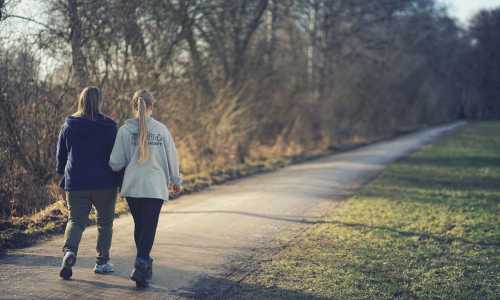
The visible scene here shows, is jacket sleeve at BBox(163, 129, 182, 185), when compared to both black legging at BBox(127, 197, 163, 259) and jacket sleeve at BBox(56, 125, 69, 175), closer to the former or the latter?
black legging at BBox(127, 197, 163, 259)

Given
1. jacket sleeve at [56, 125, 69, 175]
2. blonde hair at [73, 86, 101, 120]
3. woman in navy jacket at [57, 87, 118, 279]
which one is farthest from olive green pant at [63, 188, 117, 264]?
blonde hair at [73, 86, 101, 120]

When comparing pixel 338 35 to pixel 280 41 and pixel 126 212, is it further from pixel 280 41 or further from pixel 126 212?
pixel 126 212

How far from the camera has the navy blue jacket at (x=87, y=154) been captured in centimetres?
576

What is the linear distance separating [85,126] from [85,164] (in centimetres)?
37

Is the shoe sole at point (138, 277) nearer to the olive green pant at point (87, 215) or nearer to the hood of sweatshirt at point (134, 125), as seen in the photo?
the olive green pant at point (87, 215)

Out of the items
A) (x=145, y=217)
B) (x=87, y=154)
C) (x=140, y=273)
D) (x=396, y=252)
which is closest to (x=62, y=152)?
(x=87, y=154)

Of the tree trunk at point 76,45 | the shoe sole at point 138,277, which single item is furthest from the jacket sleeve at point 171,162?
the tree trunk at point 76,45

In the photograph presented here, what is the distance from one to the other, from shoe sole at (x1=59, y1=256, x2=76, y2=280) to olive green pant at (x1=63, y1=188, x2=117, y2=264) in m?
0.12

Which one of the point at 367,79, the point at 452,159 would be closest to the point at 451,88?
the point at 367,79

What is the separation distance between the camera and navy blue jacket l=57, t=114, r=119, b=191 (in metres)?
5.76

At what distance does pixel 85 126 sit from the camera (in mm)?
5793

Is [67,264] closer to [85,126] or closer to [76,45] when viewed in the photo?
[85,126]

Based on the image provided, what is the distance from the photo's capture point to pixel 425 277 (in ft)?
20.9

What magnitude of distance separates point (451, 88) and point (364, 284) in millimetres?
67393
